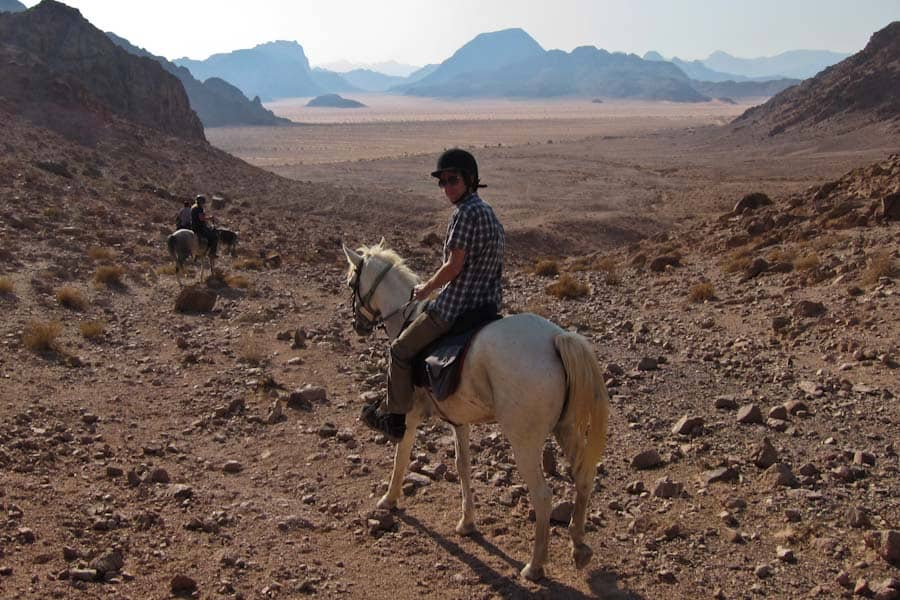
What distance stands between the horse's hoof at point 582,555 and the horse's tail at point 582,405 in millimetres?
501

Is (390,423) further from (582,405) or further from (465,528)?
(582,405)

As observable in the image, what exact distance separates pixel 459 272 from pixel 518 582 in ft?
7.23

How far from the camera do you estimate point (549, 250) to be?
26.5 meters

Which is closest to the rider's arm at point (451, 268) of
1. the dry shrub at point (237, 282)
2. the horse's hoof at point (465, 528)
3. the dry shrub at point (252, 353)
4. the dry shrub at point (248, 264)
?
the horse's hoof at point (465, 528)

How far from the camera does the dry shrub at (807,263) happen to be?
13156 millimetres

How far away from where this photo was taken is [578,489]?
5.16 metres

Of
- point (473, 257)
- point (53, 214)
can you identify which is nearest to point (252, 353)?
point (473, 257)

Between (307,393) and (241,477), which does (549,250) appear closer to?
(307,393)

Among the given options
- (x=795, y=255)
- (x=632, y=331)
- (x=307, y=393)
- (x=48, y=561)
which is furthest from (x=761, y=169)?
(x=48, y=561)

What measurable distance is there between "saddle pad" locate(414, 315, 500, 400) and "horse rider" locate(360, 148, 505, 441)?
8cm

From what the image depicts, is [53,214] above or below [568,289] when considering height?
above

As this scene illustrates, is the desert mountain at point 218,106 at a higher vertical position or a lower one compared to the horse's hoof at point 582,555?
higher

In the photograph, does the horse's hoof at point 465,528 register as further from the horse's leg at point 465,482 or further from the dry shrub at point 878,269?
the dry shrub at point 878,269

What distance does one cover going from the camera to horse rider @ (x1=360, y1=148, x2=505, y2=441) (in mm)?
5070
